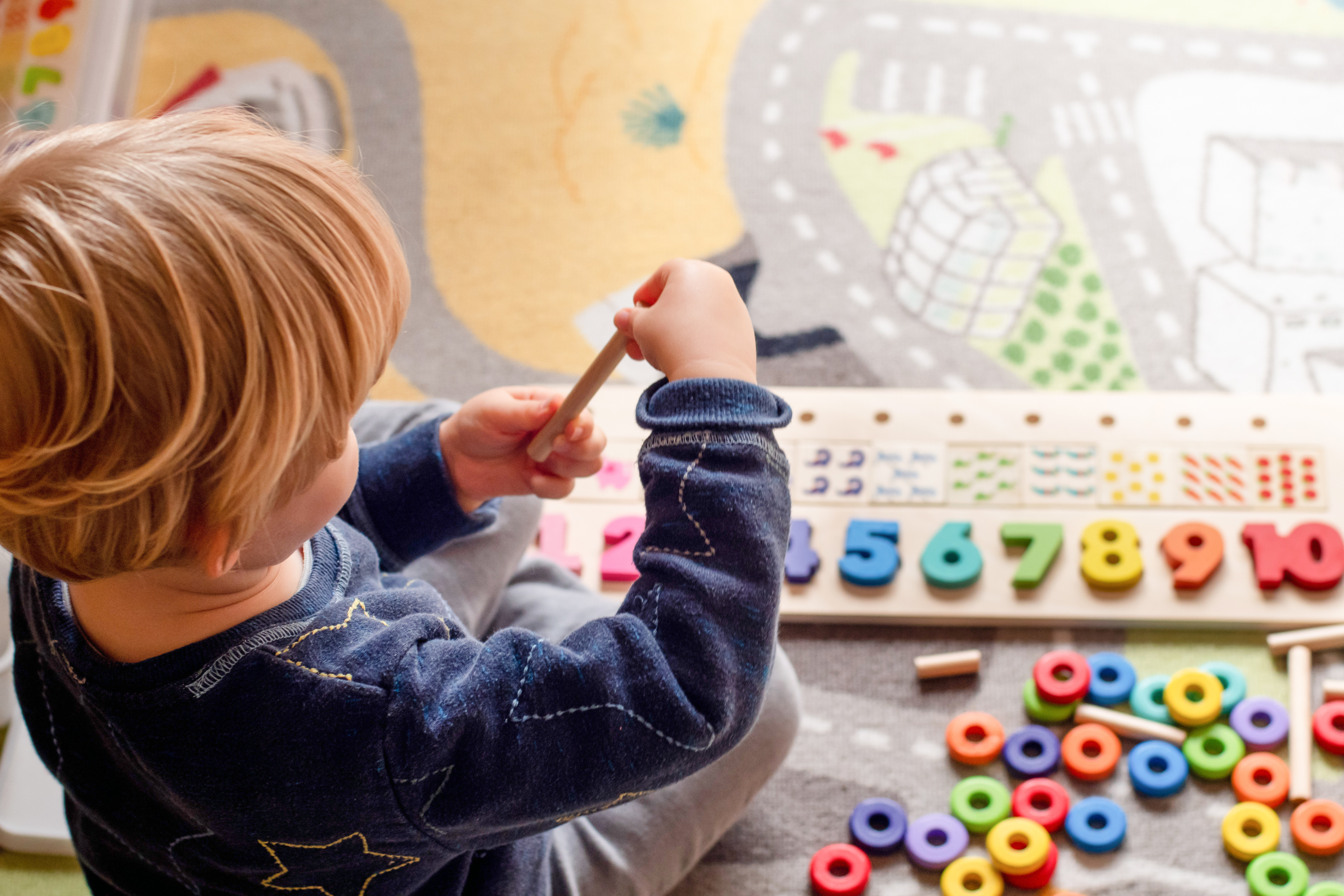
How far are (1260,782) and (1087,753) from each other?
0.35 ft

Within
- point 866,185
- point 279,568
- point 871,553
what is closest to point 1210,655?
point 871,553

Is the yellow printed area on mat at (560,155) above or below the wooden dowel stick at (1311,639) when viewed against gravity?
above

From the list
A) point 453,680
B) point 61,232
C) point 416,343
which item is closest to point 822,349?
point 416,343

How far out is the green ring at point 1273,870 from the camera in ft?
2.48

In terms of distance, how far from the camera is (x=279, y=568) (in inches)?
21.7

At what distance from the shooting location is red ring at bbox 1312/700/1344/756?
82 cm

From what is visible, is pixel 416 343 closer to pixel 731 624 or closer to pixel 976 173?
pixel 976 173

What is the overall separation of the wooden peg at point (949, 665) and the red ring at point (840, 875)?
14 centimetres

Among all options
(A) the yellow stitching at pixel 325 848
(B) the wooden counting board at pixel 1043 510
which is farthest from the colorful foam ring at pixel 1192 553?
(A) the yellow stitching at pixel 325 848

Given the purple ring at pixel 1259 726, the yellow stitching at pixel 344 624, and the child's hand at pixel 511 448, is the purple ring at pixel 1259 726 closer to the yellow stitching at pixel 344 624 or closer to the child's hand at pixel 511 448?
the child's hand at pixel 511 448

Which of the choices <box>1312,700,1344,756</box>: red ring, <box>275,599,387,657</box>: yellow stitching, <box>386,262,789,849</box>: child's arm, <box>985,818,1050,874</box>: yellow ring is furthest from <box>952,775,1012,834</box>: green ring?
<box>275,599,387,657</box>: yellow stitching

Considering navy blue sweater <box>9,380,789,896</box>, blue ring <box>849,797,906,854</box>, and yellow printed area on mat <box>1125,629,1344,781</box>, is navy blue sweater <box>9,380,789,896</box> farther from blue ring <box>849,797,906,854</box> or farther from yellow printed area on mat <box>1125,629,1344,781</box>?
yellow printed area on mat <box>1125,629,1344,781</box>

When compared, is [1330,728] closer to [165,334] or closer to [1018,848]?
[1018,848]

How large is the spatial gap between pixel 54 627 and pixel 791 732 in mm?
430
